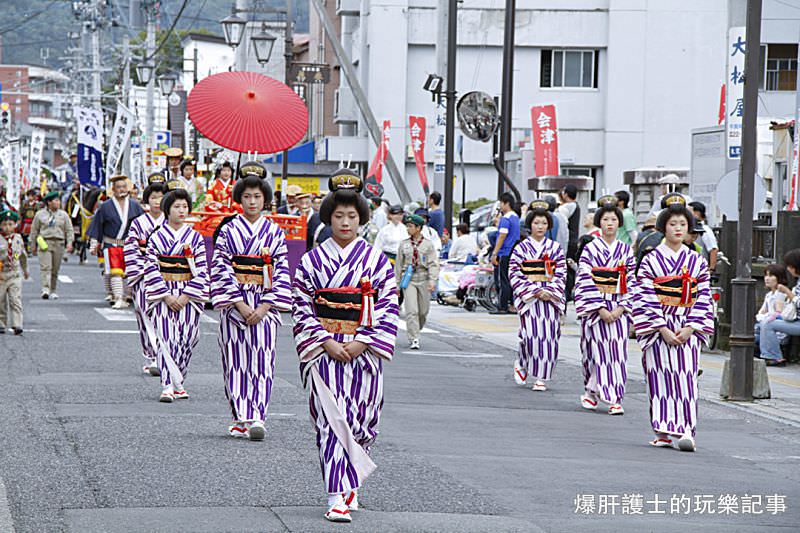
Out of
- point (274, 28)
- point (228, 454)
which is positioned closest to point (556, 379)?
point (228, 454)

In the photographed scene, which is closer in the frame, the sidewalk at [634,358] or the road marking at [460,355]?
the sidewalk at [634,358]

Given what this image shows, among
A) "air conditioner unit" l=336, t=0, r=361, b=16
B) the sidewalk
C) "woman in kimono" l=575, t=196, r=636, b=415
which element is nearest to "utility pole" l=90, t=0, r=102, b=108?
"air conditioner unit" l=336, t=0, r=361, b=16

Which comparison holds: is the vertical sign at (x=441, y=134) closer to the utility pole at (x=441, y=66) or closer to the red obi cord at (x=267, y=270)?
the utility pole at (x=441, y=66)

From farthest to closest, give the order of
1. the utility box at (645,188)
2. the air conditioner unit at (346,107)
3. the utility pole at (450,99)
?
the air conditioner unit at (346,107), the utility box at (645,188), the utility pole at (450,99)

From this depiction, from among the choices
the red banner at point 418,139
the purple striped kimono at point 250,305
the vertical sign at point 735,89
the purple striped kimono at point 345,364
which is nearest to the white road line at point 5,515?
the purple striped kimono at point 345,364

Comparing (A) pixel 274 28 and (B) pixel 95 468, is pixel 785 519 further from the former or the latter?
(A) pixel 274 28

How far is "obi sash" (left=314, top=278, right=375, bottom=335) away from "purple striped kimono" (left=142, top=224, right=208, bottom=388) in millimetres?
4651

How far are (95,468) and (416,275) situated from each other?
404 inches

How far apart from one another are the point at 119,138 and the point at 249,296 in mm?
21596

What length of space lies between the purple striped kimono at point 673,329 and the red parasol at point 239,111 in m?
8.05

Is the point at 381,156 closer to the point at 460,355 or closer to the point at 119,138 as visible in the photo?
the point at 119,138

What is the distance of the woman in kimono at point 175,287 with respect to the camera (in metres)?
12.1

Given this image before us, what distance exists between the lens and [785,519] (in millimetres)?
7766

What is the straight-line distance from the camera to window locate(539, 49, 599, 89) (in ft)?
151
